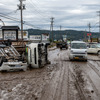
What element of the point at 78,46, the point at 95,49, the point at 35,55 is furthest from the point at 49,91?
the point at 95,49

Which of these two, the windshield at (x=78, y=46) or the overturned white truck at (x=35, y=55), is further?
the windshield at (x=78, y=46)

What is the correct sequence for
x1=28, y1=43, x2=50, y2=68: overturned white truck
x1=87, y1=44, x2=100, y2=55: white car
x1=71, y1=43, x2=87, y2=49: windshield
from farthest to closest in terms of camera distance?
x1=87, y1=44, x2=100, y2=55: white car, x1=71, y1=43, x2=87, y2=49: windshield, x1=28, y1=43, x2=50, y2=68: overturned white truck

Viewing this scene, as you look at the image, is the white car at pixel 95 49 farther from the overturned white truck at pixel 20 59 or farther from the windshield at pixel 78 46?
the overturned white truck at pixel 20 59

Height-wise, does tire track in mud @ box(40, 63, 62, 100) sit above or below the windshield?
below

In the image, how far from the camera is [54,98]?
6.32 meters

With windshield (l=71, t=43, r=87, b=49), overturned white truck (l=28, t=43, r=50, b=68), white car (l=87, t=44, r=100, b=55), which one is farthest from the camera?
white car (l=87, t=44, r=100, b=55)

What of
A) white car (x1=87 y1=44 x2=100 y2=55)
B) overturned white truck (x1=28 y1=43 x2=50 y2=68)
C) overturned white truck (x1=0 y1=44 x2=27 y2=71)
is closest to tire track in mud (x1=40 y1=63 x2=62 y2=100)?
overturned white truck (x1=0 y1=44 x2=27 y2=71)

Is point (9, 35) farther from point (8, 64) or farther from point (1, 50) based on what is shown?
point (8, 64)

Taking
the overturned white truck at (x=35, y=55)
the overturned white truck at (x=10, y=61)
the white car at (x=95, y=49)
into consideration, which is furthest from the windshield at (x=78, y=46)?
the white car at (x=95, y=49)

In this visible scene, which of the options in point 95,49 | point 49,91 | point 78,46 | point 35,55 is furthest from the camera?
point 95,49

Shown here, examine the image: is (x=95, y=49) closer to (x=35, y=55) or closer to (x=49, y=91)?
(x=35, y=55)

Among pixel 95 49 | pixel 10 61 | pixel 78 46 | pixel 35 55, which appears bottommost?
pixel 10 61

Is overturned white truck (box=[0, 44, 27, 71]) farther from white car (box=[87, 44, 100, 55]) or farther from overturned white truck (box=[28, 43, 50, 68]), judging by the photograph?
white car (box=[87, 44, 100, 55])

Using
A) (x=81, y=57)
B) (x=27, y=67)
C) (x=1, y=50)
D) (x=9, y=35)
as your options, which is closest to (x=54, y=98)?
(x=27, y=67)
